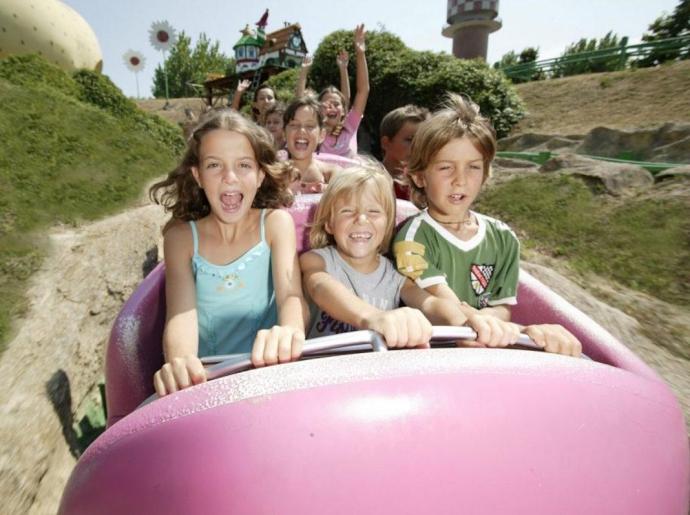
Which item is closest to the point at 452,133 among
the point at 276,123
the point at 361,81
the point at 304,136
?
the point at 304,136

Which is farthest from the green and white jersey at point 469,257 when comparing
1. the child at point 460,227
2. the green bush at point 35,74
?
the green bush at point 35,74

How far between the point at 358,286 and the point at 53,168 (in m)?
4.52

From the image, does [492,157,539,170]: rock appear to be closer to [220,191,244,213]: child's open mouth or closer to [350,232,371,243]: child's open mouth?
[350,232,371,243]: child's open mouth

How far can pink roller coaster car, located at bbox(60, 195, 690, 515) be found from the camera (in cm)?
62

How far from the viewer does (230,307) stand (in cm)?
150

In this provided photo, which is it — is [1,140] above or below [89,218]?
above

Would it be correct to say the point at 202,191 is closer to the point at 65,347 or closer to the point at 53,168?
the point at 65,347

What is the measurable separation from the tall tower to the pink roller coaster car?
20.0 metres

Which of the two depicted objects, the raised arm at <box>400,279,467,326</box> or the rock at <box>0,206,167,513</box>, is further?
the rock at <box>0,206,167,513</box>

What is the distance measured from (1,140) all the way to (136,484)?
17.5 feet

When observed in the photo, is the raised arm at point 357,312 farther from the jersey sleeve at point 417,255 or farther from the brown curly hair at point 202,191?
the brown curly hair at point 202,191

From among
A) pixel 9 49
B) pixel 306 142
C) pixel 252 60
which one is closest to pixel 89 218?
pixel 306 142

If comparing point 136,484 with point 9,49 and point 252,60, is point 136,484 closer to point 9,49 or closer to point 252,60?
point 9,49

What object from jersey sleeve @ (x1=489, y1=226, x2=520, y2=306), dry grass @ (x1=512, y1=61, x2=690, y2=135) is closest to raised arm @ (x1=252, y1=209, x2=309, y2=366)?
jersey sleeve @ (x1=489, y1=226, x2=520, y2=306)
